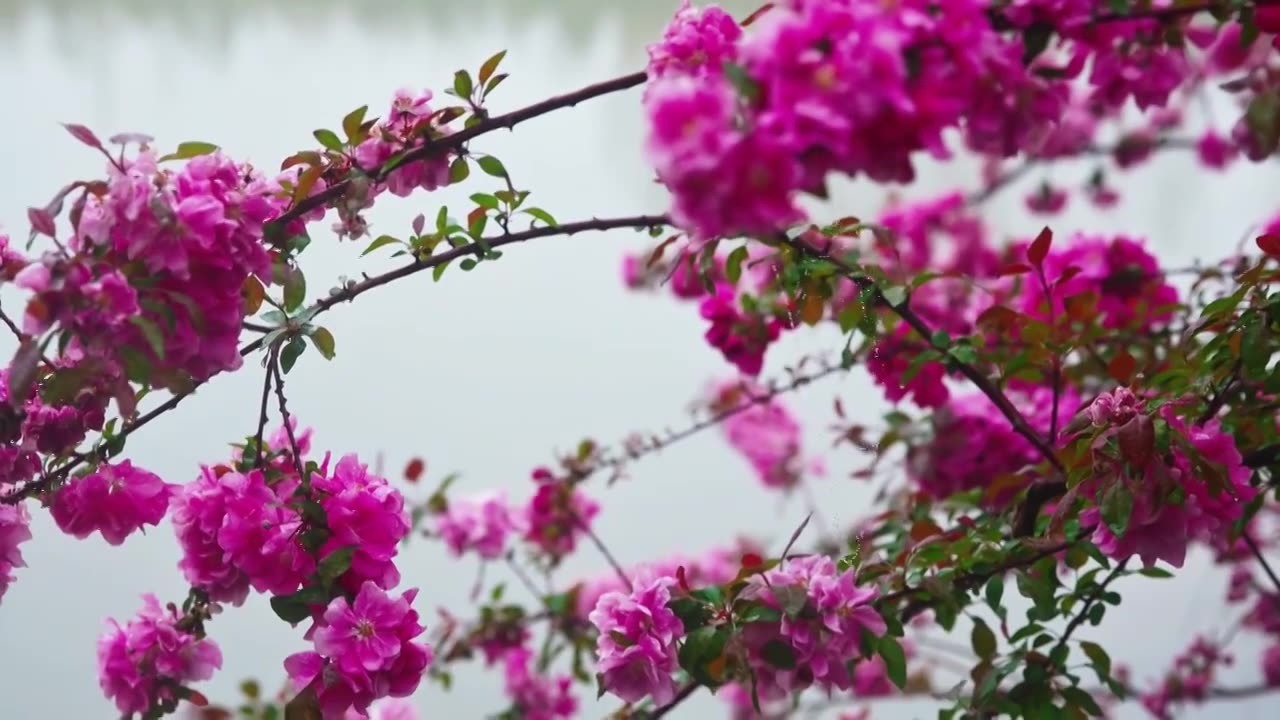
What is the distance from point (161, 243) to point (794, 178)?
289 millimetres

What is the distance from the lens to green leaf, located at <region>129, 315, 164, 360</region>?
1.52ft

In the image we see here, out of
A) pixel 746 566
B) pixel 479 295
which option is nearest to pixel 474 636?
pixel 479 295

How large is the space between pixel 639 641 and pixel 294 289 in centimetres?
27

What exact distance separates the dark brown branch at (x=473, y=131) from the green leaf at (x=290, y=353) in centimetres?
6

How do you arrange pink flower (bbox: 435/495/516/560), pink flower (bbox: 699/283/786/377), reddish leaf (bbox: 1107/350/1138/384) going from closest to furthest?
reddish leaf (bbox: 1107/350/1138/384)
pink flower (bbox: 699/283/786/377)
pink flower (bbox: 435/495/516/560)

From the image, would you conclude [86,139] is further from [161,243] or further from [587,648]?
[587,648]

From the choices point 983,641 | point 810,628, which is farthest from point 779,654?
point 983,641

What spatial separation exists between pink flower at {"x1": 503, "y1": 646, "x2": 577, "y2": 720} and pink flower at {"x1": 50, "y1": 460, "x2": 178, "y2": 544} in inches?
26.3

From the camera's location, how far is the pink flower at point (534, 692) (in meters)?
1.24

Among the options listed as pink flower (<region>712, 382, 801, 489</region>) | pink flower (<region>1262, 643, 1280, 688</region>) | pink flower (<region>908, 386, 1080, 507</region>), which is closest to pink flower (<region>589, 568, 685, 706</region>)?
pink flower (<region>908, 386, 1080, 507</region>)

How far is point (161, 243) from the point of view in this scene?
0.49 m

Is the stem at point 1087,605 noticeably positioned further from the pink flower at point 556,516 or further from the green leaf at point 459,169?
the pink flower at point 556,516

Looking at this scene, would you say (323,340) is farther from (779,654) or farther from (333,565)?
(779,654)

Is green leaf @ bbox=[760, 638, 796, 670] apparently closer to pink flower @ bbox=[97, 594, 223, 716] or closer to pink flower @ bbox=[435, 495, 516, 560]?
pink flower @ bbox=[97, 594, 223, 716]
